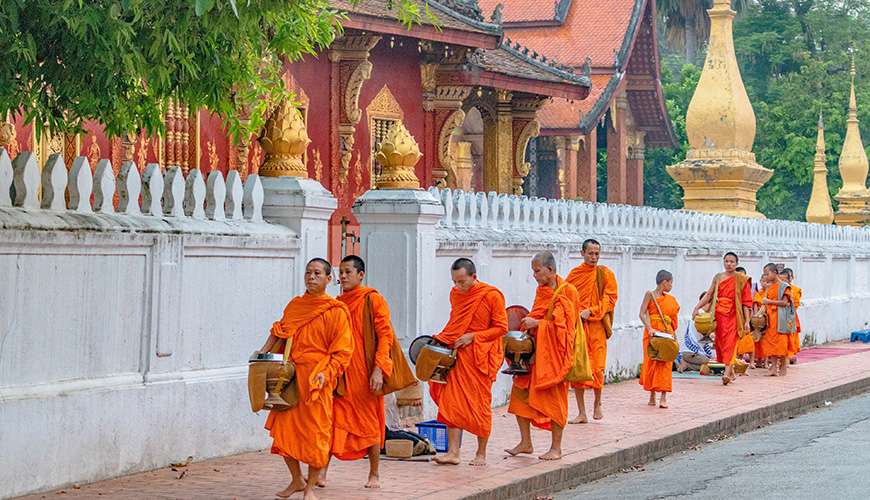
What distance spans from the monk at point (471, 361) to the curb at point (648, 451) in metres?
0.54

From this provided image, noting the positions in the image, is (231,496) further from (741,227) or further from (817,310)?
(817,310)

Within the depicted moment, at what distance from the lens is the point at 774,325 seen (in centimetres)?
1988

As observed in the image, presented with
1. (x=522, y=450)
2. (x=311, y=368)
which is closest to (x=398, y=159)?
(x=522, y=450)

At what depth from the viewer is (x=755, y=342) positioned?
65.5ft

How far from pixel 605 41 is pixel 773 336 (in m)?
12.3

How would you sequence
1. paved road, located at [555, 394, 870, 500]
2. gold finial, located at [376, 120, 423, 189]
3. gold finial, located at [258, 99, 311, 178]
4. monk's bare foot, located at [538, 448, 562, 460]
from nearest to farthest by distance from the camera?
paved road, located at [555, 394, 870, 500], monk's bare foot, located at [538, 448, 562, 460], gold finial, located at [258, 99, 311, 178], gold finial, located at [376, 120, 423, 189]

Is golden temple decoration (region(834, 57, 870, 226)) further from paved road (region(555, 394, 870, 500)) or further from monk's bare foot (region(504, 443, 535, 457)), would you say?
monk's bare foot (region(504, 443, 535, 457))

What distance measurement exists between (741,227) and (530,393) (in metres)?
12.3

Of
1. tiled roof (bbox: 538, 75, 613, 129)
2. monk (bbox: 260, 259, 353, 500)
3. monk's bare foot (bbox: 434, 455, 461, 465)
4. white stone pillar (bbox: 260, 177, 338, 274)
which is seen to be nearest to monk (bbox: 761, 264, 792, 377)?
tiled roof (bbox: 538, 75, 613, 129)

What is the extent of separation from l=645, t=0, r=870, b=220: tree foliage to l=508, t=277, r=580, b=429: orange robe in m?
32.2

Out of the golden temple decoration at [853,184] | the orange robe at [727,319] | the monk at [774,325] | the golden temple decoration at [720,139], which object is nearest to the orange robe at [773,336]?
the monk at [774,325]

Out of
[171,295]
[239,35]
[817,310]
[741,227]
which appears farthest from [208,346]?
[817,310]

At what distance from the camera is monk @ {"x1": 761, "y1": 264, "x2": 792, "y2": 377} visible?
64.7 feet

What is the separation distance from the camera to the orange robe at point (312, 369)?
928 centimetres
